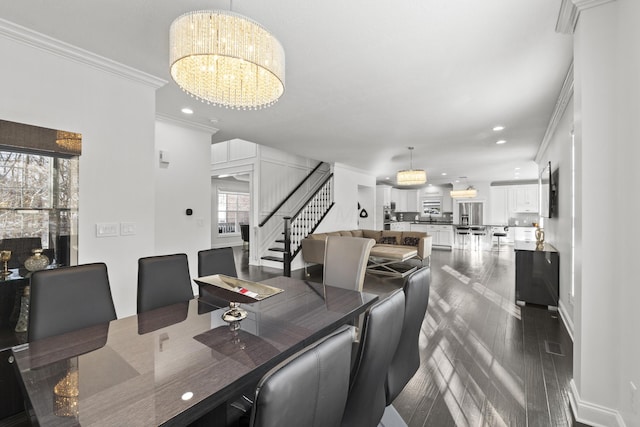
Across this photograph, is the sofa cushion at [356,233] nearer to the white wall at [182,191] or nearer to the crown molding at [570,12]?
the white wall at [182,191]

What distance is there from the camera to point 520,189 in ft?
35.3

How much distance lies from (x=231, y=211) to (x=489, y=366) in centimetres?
966

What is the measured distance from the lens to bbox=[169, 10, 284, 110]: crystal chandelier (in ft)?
4.65

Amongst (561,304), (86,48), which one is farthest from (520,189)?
(86,48)

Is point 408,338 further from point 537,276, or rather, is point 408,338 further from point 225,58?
point 537,276

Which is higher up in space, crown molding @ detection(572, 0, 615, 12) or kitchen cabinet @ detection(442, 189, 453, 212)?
crown molding @ detection(572, 0, 615, 12)

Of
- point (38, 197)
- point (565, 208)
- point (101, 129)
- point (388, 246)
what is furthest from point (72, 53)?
point (388, 246)

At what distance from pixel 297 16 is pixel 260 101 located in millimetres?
659

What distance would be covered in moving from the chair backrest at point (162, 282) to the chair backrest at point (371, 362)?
159 centimetres

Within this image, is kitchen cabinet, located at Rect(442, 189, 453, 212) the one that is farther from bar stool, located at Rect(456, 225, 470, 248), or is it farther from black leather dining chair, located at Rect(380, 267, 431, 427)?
black leather dining chair, located at Rect(380, 267, 431, 427)

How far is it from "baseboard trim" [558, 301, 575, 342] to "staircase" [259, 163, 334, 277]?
433 centimetres

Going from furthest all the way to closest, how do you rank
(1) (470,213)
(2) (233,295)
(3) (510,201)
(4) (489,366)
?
(1) (470,213) → (3) (510,201) → (4) (489,366) → (2) (233,295)

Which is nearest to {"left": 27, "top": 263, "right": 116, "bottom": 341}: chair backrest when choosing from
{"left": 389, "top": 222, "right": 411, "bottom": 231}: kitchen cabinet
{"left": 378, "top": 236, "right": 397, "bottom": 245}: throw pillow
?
{"left": 378, "top": 236, "right": 397, "bottom": 245}: throw pillow

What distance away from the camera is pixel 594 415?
1.74m
